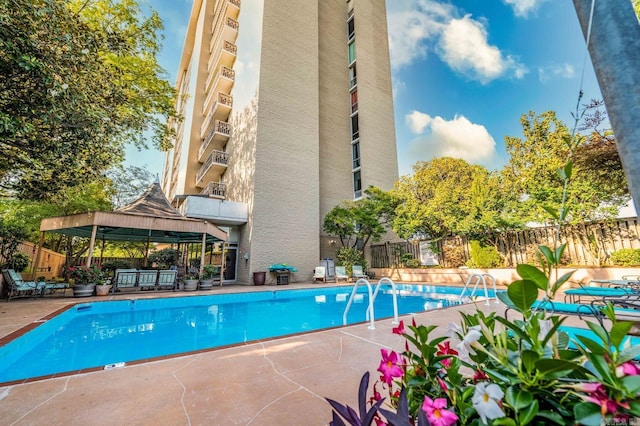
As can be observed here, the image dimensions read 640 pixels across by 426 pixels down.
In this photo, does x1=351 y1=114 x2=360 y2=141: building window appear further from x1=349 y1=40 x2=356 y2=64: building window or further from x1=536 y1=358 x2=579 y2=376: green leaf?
x1=536 y1=358 x2=579 y2=376: green leaf

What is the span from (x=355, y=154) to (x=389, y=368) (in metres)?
17.3

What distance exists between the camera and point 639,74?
2.77ft

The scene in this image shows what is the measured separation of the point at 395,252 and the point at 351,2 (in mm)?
17856

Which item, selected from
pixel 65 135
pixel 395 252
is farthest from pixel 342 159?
pixel 65 135

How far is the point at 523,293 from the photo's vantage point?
2.50ft

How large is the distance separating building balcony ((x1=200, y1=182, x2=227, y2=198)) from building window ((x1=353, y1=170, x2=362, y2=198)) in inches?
302

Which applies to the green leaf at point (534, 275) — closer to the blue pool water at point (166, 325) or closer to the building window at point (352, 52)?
the blue pool water at point (166, 325)

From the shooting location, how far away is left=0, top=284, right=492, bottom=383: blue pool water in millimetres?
3612

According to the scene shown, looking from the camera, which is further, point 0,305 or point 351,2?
point 351,2

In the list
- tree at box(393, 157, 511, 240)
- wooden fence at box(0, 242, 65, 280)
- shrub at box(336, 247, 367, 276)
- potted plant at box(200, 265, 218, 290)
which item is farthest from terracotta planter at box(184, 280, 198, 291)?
tree at box(393, 157, 511, 240)

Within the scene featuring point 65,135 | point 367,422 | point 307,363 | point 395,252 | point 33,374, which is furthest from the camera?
point 395,252

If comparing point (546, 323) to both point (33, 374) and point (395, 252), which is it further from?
point (395, 252)

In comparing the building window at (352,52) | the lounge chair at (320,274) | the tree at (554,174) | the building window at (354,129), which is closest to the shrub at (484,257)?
the tree at (554,174)

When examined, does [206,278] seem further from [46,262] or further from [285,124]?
[46,262]
